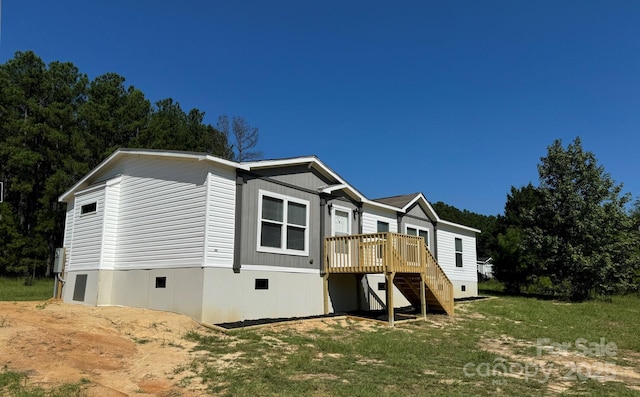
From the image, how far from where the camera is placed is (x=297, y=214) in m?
13.6

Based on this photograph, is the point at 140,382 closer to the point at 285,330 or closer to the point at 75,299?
the point at 285,330

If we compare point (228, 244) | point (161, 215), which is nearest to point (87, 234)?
point (161, 215)

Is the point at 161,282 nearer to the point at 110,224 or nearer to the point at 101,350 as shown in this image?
the point at 110,224

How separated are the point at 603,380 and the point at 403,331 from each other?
16.2ft

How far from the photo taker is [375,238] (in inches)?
536

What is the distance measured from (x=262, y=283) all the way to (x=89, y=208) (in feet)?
19.9

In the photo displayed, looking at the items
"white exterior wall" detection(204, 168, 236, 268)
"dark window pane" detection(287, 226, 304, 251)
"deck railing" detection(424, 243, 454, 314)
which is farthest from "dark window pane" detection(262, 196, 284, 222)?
"deck railing" detection(424, 243, 454, 314)

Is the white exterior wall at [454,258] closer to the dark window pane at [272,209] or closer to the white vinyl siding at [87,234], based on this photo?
the dark window pane at [272,209]

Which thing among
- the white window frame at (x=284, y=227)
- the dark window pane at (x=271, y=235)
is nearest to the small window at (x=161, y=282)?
the white window frame at (x=284, y=227)

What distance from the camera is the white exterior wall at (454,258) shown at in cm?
2116

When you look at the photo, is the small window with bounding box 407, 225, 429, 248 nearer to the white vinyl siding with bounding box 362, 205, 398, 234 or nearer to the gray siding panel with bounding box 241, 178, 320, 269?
the white vinyl siding with bounding box 362, 205, 398, 234

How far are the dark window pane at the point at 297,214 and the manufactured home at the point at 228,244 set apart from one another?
0.11 ft

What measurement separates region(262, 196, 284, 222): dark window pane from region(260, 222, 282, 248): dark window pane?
0.65 ft

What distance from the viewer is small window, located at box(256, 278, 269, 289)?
11977mm
